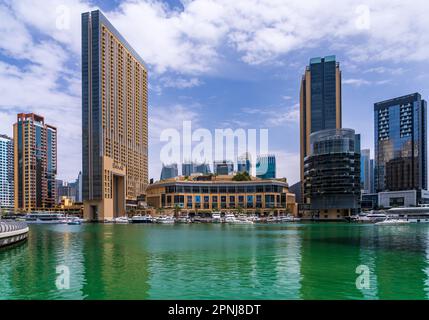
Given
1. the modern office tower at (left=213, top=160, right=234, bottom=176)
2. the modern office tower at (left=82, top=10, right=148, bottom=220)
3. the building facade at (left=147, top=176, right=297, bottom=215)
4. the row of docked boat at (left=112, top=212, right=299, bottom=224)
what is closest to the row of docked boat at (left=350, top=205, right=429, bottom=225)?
the row of docked boat at (left=112, top=212, right=299, bottom=224)

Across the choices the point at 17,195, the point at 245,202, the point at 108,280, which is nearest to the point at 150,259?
the point at 108,280

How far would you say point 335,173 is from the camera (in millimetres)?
163125

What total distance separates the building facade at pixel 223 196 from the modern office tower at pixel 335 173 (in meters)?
17.9

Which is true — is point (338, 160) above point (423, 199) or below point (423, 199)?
above

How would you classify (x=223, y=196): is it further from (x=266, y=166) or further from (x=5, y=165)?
(x=5, y=165)

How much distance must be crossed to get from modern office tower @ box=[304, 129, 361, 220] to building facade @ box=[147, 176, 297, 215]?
58.8 feet

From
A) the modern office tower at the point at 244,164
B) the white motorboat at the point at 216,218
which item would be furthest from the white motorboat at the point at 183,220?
the modern office tower at the point at 244,164

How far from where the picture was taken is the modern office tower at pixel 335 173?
16200 centimetres

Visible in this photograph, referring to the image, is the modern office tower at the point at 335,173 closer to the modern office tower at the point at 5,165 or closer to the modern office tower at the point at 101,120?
the modern office tower at the point at 101,120

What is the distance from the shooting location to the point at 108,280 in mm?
25109

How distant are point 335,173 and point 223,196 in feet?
171
